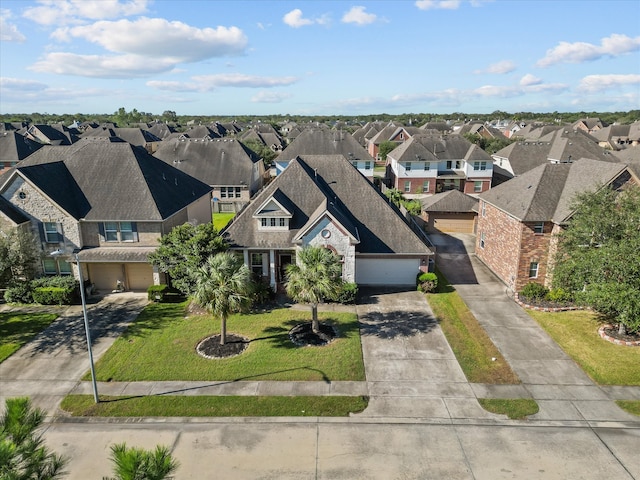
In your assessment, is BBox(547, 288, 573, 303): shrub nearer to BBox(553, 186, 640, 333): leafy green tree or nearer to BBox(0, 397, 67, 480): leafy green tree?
BBox(553, 186, 640, 333): leafy green tree

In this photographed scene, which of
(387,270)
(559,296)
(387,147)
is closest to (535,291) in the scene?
(559,296)

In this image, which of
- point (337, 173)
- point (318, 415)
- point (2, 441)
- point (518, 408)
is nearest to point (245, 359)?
point (318, 415)

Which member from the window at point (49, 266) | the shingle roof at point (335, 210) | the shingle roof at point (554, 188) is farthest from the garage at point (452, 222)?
the window at point (49, 266)

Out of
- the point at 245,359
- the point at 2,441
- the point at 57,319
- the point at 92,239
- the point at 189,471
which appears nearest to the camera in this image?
the point at 2,441

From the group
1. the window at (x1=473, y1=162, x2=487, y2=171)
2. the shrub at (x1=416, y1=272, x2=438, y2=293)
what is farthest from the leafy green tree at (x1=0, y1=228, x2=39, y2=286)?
the window at (x1=473, y1=162, x2=487, y2=171)

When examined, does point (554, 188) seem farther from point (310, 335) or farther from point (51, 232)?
point (51, 232)

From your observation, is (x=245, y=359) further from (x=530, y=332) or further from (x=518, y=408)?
(x=530, y=332)
